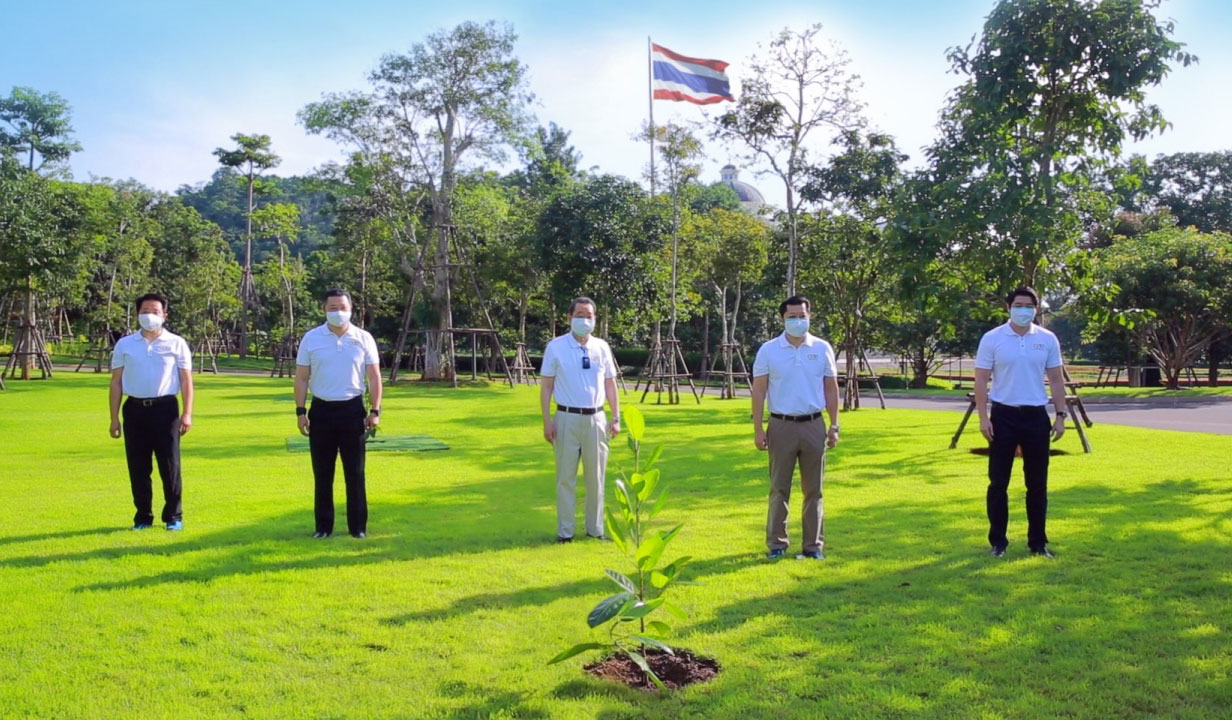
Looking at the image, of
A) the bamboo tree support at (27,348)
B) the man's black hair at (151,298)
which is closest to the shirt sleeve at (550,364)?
the man's black hair at (151,298)

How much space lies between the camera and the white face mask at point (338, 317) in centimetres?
709

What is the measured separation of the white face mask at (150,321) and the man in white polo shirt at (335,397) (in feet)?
4.18

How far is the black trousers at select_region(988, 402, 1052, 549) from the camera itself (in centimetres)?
650

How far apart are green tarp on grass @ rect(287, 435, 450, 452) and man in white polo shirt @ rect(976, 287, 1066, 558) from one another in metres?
8.61

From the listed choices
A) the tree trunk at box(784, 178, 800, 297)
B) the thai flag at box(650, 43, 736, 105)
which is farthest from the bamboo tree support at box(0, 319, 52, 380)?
the tree trunk at box(784, 178, 800, 297)

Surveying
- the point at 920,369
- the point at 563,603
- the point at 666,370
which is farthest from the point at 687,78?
the point at 920,369

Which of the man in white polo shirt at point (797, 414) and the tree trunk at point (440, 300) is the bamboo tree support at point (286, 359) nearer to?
the tree trunk at point (440, 300)

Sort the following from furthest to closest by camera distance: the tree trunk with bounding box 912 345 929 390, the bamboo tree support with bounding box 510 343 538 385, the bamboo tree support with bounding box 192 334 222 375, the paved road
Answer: the bamboo tree support with bounding box 192 334 222 375 → the tree trunk with bounding box 912 345 929 390 → the bamboo tree support with bounding box 510 343 538 385 → the paved road

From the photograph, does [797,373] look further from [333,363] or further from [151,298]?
[151,298]

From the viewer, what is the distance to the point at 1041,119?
1309 cm

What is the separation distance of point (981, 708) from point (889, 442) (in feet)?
35.7

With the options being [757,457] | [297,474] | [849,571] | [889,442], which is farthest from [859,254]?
[849,571]

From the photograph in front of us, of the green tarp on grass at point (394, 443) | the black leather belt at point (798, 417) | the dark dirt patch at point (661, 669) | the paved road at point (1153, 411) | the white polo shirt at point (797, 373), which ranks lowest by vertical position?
the dark dirt patch at point (661, 669)

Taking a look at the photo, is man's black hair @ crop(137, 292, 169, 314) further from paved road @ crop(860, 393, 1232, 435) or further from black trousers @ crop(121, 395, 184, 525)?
paved road @ crop(860, 393, 1232, 435)
